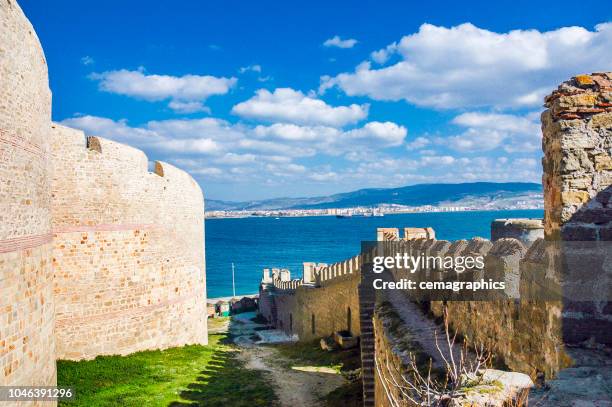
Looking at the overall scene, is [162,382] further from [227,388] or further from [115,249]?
[115,249]

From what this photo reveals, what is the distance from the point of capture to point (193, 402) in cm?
1052

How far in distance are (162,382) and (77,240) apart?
3940 mm

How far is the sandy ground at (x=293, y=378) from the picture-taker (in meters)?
11.3

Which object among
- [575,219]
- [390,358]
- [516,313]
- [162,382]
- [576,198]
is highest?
[576,198]

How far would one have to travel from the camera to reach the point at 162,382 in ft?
37.6

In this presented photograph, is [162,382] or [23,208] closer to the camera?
[23,208]

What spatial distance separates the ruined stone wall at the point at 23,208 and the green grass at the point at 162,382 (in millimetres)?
2287

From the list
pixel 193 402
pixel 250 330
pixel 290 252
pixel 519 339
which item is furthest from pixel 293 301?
pixel 290 252

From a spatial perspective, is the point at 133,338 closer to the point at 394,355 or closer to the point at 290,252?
the point at 394,355

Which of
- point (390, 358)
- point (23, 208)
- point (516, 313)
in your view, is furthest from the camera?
point (23, 208)

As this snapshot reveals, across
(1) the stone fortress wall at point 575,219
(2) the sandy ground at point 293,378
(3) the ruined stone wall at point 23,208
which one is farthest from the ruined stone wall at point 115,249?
(1) the stone fortress wall at point 575,219

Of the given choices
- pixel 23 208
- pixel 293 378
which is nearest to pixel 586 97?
pixel 23 208

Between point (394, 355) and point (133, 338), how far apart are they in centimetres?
940

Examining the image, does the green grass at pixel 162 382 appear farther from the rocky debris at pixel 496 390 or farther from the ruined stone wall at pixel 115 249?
the rocky debris at pixel 496 390
